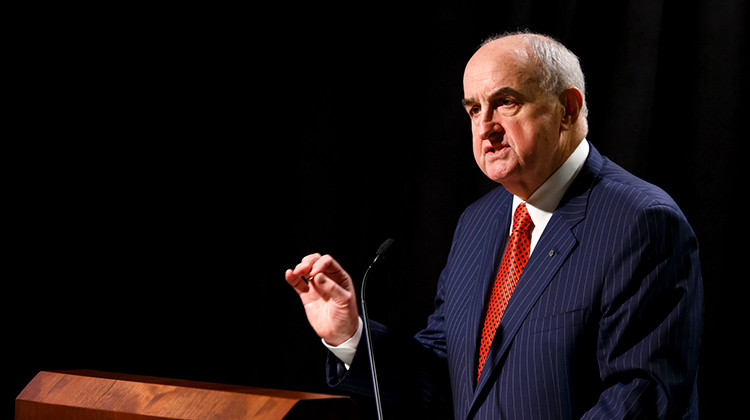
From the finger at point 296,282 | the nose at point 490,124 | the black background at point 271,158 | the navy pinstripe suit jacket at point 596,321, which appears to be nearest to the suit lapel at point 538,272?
the navy pinstripe suit jacket at point 596,321

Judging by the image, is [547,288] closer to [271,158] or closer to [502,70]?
[502,70]

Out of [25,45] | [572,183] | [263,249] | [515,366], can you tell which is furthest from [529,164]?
[25,45]

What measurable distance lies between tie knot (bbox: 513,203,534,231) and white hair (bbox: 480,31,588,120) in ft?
0.88

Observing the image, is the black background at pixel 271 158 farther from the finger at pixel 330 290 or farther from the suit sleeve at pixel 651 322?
the finger at pixel 330 290

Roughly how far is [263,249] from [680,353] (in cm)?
173

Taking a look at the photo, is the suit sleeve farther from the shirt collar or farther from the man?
the shirt collar

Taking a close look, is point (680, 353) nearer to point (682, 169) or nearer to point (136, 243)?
point (682, 169)

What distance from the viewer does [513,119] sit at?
1.63m

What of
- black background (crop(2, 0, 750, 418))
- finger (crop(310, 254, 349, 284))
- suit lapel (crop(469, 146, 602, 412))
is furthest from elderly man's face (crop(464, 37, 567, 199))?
black background (crop(2, 0, 750, 418))

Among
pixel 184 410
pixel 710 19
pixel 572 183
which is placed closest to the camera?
pixel 184 410

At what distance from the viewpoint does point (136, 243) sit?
2650 millimetres

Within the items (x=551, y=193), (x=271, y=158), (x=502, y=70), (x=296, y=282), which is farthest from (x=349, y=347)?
(x=271, y=158)

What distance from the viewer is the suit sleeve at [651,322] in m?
1.38

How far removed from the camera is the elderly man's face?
5.32 ft
